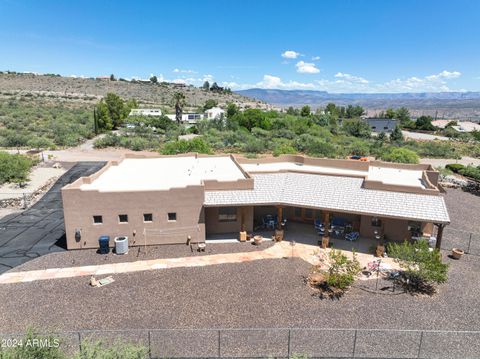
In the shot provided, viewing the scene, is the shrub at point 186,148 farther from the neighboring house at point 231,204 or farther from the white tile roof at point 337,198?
the white tile roof at point 337,198

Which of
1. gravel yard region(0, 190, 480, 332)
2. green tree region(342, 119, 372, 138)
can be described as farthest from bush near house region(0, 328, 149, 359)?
green tree region(342, 119, 372, 138)

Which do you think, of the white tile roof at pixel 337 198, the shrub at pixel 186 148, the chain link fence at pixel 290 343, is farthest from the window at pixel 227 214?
the shrub at pixel 186 148

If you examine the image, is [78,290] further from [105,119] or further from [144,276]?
[105,119]

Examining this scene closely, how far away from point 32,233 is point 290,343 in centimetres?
1948

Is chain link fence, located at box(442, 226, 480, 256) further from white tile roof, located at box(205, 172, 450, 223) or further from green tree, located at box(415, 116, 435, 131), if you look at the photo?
green tree, located at box(415, 116, 435, 131)

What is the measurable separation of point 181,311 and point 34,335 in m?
6.11

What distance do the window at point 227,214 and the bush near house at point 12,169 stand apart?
25.0 meters

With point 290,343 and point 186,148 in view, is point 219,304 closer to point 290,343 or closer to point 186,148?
point 290,343

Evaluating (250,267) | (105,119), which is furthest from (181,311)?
(105,119)

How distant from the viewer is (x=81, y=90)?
150 m

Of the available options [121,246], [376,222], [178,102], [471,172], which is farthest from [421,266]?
[178,102]

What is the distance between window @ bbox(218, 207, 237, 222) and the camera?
2331cm

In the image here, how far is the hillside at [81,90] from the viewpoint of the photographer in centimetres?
13162

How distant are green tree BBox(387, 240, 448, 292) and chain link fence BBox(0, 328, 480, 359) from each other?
135 inches
